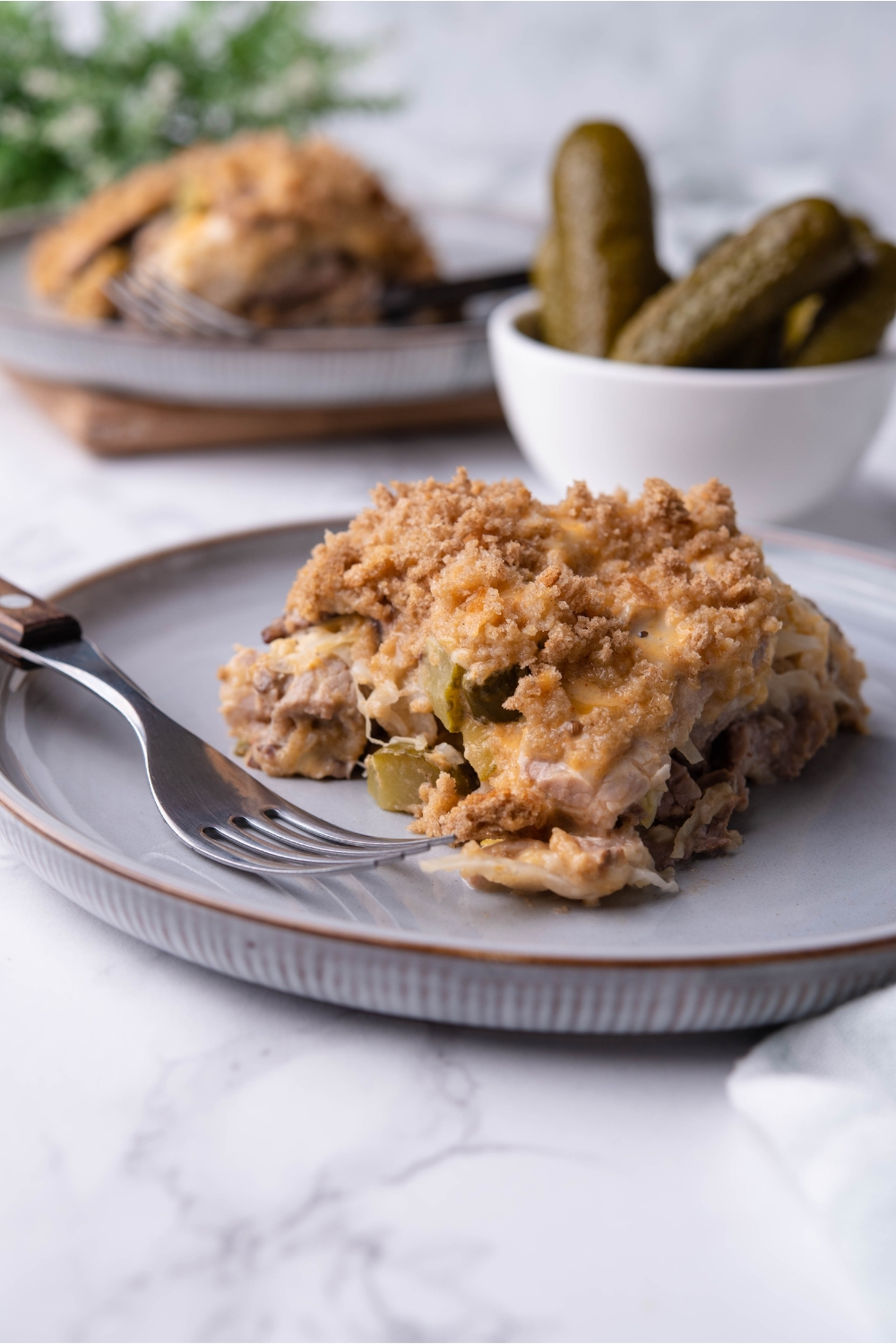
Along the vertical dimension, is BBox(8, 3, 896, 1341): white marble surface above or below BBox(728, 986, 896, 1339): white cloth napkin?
below

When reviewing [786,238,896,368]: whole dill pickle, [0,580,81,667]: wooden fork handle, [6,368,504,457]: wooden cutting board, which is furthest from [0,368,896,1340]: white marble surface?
[6,368,504,457]: wooden cutting board

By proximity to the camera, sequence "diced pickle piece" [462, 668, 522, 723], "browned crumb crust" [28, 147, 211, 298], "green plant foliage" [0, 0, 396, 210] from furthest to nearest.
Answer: "green plant foliage" [0, 0, 396, 210]
"browned crumb crust" [28, 147, 211, 298]
"diced pickle piece" [462, 668, 522, 723]

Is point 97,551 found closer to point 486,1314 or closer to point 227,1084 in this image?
point 227,1084

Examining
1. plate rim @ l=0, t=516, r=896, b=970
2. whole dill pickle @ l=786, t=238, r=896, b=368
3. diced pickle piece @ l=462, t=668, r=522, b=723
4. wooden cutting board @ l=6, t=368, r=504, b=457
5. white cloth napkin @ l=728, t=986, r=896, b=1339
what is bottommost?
wooden cutting board @ l=6, t=368, r=504, b=457

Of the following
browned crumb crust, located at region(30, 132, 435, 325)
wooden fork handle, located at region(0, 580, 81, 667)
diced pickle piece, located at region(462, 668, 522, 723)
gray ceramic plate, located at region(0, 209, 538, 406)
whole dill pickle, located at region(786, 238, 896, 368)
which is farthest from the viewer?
browned crumb crust, located at region(30, 132, 435, 325)

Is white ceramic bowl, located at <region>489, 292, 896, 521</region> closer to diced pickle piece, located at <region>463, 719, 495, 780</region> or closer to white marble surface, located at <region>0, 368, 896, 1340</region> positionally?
diced pickle piece, located at <region>463, 719, 495, 780</region>

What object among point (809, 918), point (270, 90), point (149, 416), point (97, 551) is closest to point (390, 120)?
point (270, 90)

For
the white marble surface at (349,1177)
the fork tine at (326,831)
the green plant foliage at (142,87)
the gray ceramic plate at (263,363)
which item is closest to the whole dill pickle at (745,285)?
the gray ceramic plate at (263,363)
